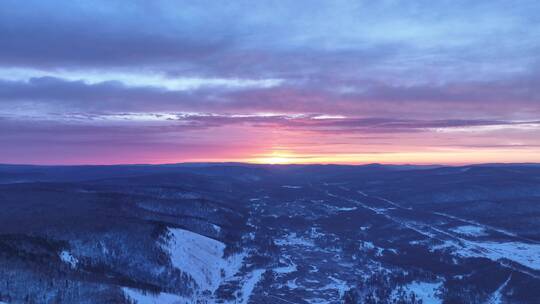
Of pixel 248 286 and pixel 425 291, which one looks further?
pixel 248 286

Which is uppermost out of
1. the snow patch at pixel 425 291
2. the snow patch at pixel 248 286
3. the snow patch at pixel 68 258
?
the snow patch at pixel 68 258

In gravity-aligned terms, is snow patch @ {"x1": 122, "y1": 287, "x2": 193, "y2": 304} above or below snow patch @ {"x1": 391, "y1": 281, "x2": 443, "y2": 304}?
above

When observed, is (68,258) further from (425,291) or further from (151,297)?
(425,291)

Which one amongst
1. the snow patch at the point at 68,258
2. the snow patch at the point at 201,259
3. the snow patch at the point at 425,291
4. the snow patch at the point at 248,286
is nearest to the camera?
the snow patch at the point at 68,258

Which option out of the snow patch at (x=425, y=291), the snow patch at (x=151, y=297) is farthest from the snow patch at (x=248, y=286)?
the snow patch at (x=425, y=291)

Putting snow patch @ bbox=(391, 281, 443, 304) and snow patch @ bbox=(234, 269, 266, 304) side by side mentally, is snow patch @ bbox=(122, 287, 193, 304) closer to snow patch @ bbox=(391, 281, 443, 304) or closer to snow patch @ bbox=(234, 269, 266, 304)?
snow patch @ bbox=(234, 269, 266, 304)

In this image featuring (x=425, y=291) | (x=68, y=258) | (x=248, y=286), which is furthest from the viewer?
(x=248, y=286)

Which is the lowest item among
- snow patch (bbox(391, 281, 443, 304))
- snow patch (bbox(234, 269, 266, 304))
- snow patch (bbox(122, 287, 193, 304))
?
snow patch (bbox(234, 269, 266, 304))

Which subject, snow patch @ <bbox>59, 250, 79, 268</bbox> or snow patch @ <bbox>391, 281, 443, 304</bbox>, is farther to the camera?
snow patch @ <bbox>391, 281, 443, 304</bbox>

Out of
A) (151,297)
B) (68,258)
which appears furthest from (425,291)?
(68,258)

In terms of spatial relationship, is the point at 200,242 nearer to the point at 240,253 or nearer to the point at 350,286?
the point at 240,253

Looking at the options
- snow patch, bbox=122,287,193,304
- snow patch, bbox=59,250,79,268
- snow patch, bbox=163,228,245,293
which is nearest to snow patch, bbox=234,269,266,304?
snow patch, bbox=163,228,245,293

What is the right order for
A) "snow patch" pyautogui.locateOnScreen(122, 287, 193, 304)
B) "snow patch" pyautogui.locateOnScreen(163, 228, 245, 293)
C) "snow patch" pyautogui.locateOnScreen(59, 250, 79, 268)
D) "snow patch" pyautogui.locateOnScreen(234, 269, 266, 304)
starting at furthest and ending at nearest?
"snow patch" pyautogui.locateOnScreen(163, 228, 245, 293) < "snow patch" pyautogui.locateOnScreen(234, 269, 266, 304) < "snow patch" pyautogui.locateOnScreen(59, 250, 79, 268) < "snow patch" pyautogui.locateOnScreen(122, 287, 193, 304)

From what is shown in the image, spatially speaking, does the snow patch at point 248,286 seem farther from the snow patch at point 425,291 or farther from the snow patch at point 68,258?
the snow patch at point 68,258
